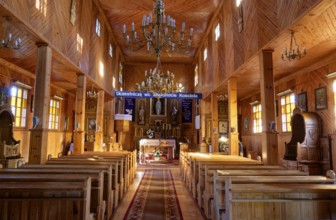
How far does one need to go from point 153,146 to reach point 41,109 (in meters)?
10.2

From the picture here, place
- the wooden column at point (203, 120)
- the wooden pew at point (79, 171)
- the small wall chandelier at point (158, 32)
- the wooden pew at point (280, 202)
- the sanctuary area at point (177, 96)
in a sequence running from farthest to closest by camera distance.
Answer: the wooden column at point (203, 120), the small wall chandelier at point (158, 32), the wooden pew at point (79, 171), the sanctuary area at point (177, 96), the wooden pew at point (280, 202)

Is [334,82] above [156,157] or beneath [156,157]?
above

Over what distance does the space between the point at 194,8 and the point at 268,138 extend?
314 inches

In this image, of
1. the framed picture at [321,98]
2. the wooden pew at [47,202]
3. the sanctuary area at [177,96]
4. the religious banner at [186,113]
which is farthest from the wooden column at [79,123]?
the religious banner at [186,113]

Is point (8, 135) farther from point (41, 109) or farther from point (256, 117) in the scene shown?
point (256, 117)

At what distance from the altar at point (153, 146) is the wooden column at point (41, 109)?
8.97 metres

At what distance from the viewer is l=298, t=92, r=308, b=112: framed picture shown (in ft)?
33.6

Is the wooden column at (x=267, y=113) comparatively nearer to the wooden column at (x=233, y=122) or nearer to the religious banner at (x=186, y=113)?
the wooden column at (x=233, y=122)

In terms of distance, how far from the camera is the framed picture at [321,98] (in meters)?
9.06

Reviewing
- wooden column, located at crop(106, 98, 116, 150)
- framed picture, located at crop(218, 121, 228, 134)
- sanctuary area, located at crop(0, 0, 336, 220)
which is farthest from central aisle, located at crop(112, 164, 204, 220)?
framed picture, located at crop(218, 121, 228, 134)

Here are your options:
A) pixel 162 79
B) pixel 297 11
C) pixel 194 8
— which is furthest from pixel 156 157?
pixel 297 11

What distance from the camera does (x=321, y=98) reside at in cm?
929

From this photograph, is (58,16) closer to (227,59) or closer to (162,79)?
(162,79)

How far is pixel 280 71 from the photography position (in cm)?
1089
